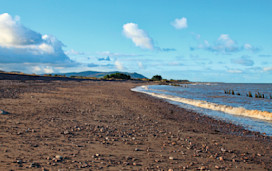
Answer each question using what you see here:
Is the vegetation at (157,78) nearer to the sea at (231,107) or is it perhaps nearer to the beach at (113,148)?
the sea at (231,107)

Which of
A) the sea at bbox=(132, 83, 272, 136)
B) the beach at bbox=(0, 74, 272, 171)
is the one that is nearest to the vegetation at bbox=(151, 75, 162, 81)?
the sea at bbox=(132, 83, 272, 136)

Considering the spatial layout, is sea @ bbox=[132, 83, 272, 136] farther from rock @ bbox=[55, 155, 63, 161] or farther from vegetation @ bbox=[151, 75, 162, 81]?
vegetation @ bbox=[151, 75, 162, 81]

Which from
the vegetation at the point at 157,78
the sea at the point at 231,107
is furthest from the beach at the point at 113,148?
the vegetation at the point at 157,78

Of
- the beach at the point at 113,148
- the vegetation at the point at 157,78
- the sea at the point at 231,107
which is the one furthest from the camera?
the vegetation at the point at 157,78

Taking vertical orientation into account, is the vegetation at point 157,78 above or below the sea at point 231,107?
above

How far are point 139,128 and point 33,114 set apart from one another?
5.45 meters

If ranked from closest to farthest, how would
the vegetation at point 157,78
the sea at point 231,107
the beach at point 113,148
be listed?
the beach at point 113,148
the sea at point 231,107
the vegetation at point 157,78

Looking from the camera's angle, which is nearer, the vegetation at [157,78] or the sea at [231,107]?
the sea at [231,107]

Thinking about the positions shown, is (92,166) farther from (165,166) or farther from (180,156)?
(180,156)

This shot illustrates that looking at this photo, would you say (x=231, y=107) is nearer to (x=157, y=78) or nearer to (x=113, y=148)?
(x=113, y=148)

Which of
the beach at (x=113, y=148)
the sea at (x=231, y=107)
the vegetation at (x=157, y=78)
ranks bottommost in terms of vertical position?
the sea at (x=231, y=107)

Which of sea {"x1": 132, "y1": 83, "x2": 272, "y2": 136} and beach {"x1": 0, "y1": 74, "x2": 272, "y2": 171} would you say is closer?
beach {"x1": 0, "y1": 74, "x2": 272, "y2": 171}

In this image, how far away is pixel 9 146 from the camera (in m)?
6.20

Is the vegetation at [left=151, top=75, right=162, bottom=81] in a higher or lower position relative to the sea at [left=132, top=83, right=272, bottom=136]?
higher
